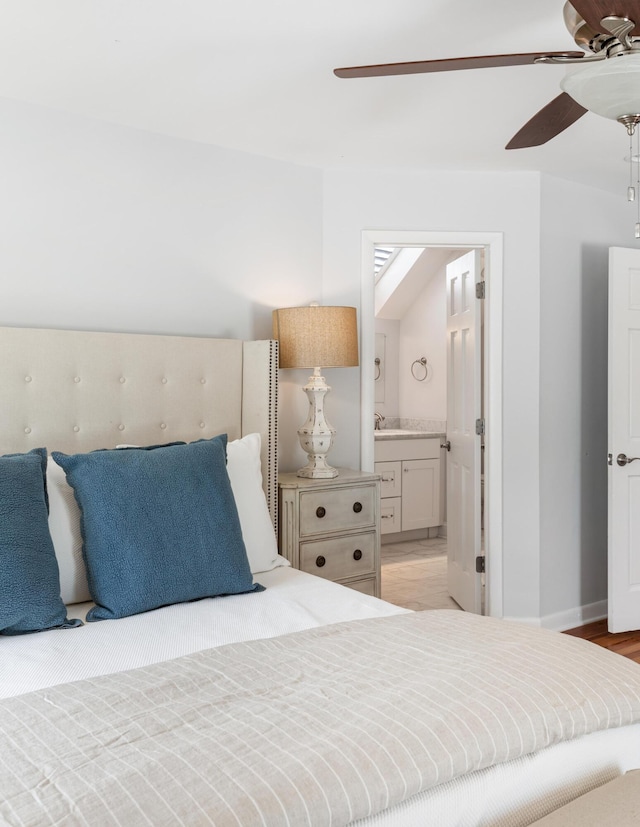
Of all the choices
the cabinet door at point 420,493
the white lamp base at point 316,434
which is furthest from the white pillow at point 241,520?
the cabinet door at point 420,493

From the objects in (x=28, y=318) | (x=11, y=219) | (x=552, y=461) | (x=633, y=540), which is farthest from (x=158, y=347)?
(x=633, y=540)

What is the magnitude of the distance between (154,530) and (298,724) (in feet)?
3.20

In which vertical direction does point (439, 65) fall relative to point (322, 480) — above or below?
above

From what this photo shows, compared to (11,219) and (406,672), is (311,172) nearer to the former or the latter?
(11,219)

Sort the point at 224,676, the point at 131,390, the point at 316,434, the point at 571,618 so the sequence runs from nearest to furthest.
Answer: the point at 224,676, the point at 131,390, the point at 316,434, the point at 571,618

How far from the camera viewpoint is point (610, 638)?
3.84 metres

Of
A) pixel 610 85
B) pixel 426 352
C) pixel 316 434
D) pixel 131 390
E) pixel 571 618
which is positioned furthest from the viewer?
pixel 426 352

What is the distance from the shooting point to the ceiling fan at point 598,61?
1561 millimetres

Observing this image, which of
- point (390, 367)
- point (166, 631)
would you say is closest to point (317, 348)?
point (166, 631)

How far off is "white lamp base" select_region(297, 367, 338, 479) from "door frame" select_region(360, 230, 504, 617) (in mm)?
410

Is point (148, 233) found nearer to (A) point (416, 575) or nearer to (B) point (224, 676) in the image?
(B) point (224, 676)

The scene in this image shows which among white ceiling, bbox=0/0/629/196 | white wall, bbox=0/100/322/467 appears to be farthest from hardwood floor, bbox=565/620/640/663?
white ceiling, bbox=0/0/629/196

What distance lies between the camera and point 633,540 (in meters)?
3.87

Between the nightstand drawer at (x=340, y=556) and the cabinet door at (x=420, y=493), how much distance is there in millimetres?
2537
